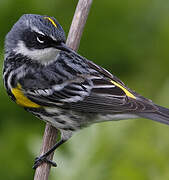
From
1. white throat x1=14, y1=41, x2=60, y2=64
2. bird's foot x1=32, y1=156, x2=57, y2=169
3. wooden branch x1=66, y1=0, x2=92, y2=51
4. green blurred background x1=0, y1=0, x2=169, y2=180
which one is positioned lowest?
bird's foot x1=32, y1=156, x2=57, y2=169

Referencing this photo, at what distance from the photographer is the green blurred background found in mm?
4871

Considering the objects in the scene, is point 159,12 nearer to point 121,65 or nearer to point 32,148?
point 121,65

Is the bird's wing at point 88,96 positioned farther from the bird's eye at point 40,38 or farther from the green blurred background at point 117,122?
the bird's eye at point 40,38

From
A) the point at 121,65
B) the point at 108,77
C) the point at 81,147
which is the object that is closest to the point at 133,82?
the point at 121,65

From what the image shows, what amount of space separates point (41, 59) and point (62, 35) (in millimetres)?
391

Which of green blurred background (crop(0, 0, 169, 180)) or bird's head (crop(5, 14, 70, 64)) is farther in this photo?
green blurred background (crop(0, 0, 169, 180))

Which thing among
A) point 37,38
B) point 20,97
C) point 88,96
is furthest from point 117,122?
point 37,38

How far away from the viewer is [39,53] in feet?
15.6

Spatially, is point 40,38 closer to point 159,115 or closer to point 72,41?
point 72,41

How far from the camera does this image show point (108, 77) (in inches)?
205

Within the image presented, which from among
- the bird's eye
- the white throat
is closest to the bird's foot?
the white throat

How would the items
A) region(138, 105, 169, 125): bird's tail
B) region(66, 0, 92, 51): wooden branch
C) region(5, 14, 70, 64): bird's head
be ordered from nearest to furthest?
region(5, 14, 70, 64): bird's head < region(138, 105, 169, 125): bird's tail < region(66, 0, 92, 51): wooden branch

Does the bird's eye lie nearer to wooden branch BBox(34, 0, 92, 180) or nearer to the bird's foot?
wooden branch BBox(34, 0, 92, 180)

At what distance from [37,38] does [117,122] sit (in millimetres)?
1067
